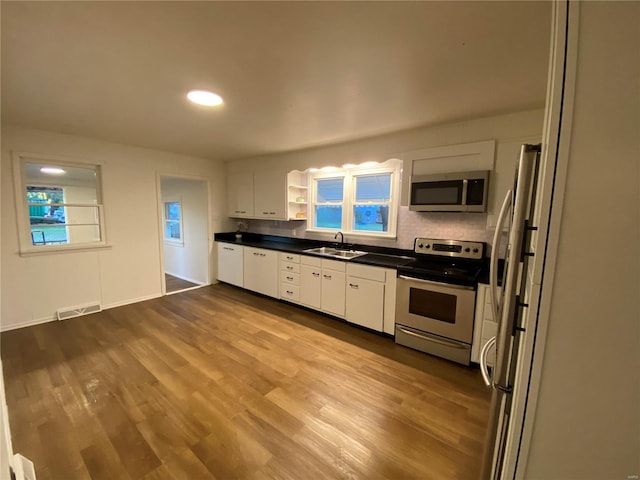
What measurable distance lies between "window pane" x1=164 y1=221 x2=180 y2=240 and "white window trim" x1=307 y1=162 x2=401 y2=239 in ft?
10.3

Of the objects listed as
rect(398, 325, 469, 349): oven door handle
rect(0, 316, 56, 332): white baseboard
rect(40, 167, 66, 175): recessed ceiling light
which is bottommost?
rect(0, 316, 56, 332): white baseboard

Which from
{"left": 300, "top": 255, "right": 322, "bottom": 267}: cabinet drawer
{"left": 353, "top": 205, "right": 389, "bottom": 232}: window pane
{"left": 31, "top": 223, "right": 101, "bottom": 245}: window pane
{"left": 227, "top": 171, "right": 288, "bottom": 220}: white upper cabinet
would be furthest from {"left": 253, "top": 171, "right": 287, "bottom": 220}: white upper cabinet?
{"left": 31, "top": 223, "right": 101, "bottom": 245}: window pane

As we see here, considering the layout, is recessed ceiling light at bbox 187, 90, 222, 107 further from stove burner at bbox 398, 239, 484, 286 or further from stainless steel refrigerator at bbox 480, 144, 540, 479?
stove burner at bbox 398, 239, 484, 286

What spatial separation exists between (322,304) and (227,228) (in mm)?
2735

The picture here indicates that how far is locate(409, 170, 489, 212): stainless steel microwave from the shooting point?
2467mm

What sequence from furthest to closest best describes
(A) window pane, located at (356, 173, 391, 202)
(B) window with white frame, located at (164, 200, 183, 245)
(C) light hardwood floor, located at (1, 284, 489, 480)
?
(B) window with white frame, located at (164, 200, 183, 245)
(A) window pane, located at (356, 173, 391, 202)
(C) light hardwood floor, located at (1, 284, 489, 480)

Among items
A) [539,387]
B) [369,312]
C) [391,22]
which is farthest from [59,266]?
[539,387]

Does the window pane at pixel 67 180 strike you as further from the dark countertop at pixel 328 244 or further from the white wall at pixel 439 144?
the white wall at pixel 439 144

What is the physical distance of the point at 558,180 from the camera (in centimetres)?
77

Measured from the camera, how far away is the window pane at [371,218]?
3.50 m

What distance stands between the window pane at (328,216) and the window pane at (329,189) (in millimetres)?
110

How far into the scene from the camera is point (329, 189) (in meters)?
4.08

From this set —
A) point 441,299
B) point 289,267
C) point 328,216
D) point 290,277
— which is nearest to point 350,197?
point 328,216

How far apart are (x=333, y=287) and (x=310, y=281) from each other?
1.28 ft
